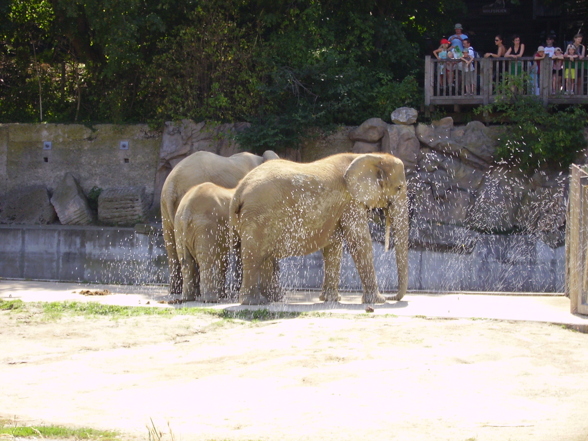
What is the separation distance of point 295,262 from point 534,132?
18.8 feet

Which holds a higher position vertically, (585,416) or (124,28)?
(124,28)

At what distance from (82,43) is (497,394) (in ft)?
58.0

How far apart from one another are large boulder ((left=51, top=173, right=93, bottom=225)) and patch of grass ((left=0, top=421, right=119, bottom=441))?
14435 millimetres

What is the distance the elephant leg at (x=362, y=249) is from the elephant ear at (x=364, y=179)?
0.66 feet

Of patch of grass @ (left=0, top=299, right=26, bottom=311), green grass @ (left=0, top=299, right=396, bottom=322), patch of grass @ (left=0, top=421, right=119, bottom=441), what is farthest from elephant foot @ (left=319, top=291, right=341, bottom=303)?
patch of grass @ (left=0, top=421, right=119, bottom=441)

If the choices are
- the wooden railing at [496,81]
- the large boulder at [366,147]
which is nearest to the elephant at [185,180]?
the large boulder at [366,147]

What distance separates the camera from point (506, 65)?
2080 centimetres

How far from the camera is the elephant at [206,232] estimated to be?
12.0 m

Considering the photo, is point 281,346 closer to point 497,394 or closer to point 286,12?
point 497,394

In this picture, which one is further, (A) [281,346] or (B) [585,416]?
(A) [281,346]

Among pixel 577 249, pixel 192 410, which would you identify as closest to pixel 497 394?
pixel 192 410

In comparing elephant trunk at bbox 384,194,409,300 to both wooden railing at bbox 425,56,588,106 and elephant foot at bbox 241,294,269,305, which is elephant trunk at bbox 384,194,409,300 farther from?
wooden railing at bbox 425,56,588,106

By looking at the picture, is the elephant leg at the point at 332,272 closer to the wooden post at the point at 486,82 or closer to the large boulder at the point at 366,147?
the large boulder at the point at 366,147

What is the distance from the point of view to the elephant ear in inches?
479
